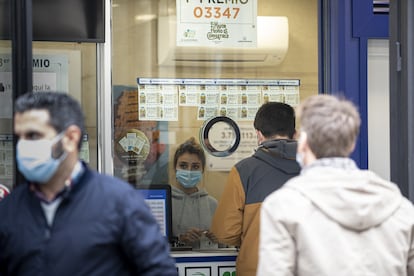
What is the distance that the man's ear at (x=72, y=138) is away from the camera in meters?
2.67

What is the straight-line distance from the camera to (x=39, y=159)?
8.57 ft

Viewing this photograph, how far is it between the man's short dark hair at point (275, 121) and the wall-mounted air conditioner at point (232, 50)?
999 mm

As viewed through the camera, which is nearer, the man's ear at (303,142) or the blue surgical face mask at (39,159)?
the blue surgical face mask at (39,159)

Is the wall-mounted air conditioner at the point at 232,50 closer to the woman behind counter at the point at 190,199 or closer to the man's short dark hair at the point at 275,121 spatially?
the woman behind counter at the point at 190,199

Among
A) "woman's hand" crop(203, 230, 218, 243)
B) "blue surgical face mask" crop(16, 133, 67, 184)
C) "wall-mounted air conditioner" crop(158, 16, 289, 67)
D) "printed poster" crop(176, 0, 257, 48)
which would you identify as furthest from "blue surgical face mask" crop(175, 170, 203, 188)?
"blue surgical face mask" crop(16, 133, 67, 184)

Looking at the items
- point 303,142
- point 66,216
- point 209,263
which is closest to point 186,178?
point 209,263

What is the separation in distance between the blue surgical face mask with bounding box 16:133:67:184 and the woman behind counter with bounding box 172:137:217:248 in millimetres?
2611

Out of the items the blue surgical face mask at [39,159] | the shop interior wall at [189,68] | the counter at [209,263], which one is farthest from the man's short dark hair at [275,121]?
the blue surgical face mask at [39,159]

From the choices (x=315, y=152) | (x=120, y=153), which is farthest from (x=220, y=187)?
(x=315, y=152)

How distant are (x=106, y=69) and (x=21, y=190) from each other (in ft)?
7.92

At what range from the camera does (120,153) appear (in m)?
5.15

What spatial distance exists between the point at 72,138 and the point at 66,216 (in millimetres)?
290

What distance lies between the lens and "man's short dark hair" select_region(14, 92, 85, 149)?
2666 mm

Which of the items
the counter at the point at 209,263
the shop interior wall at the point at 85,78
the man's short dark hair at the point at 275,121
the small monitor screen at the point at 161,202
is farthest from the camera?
the small monitor screen at the point at 161,202
